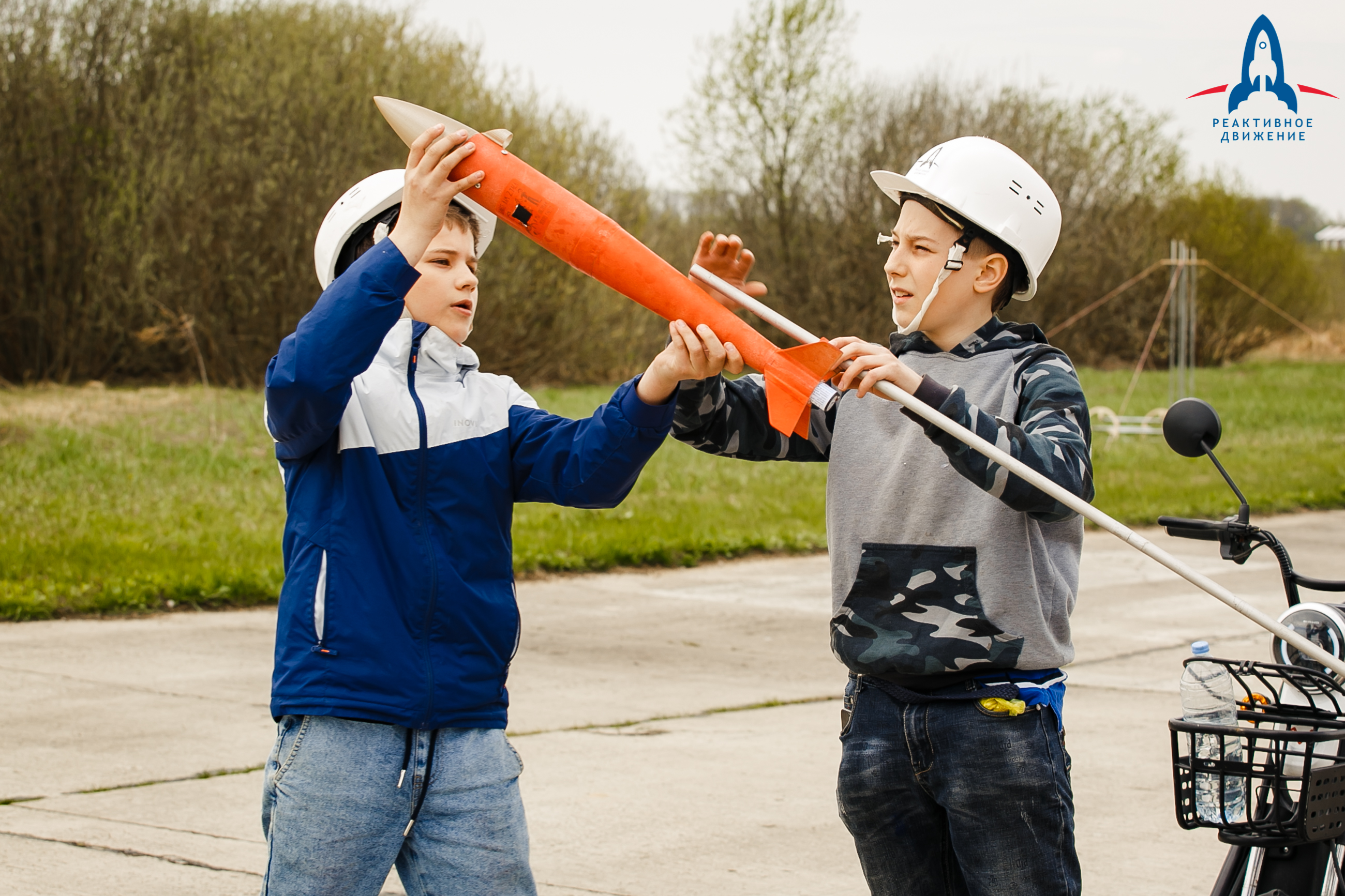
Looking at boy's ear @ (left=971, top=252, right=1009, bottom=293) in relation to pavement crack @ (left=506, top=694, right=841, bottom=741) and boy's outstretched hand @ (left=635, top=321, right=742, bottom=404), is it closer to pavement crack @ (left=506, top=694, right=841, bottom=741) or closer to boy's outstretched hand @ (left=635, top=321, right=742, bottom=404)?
boy's outstretched hand @ (left=635, top=321, right=742, bottom=404)

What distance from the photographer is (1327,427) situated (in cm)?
1931

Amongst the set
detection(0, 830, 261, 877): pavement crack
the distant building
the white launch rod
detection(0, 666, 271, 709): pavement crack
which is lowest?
detection(0, 666, 271, 709): pavement crack

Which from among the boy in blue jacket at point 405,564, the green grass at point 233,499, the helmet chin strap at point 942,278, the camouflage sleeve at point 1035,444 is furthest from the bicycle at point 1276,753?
the green grass at point 233,499

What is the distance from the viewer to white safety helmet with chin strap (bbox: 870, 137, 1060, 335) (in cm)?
275

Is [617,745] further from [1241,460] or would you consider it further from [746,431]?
[1241,460]

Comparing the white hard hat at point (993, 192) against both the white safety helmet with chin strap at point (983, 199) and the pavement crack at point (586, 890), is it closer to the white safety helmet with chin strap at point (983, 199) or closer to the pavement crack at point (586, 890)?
the white safety helmet with chin strap at point (983, 199)

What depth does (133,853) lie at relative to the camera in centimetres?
405

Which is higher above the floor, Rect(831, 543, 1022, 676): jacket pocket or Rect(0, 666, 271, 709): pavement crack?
Rect(831, 543, 1022, 676): jacket pocket

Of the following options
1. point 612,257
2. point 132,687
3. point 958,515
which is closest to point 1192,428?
point 958,515

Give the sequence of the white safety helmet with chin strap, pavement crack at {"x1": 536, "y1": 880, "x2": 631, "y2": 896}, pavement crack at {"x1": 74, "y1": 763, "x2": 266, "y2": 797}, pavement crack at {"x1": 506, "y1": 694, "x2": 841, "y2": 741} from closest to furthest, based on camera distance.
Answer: the white safety helmet with chin strap < pavement crack at {"x1": 536, "y1": 880, "x2": 631, "y2": 896} < pavement crack at {"x1": 74, "y1": 763, "x2": 266, "y2": 797} < pavement crack at {"x1": 506, "y1": 694, "x2": 841, "y2": 741}

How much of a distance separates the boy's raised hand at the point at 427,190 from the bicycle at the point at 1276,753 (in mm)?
1367

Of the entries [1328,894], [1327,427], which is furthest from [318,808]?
[1327,427]

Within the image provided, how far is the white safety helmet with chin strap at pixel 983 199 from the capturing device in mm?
2748

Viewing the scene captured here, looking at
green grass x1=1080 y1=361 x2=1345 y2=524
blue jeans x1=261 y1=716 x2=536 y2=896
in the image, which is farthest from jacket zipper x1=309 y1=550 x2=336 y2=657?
green grass x1=1080 y1=361 x2=1345 y2=524
